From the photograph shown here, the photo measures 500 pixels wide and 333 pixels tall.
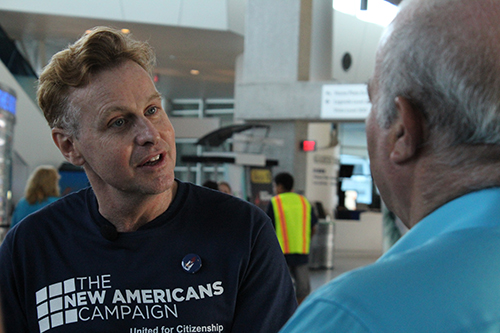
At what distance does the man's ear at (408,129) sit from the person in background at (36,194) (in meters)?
5.26

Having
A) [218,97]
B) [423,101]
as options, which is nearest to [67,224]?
[423,101]

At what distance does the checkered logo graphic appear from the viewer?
4.57 ft

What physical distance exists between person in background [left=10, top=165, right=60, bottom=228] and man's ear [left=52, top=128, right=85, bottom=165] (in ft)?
13.8

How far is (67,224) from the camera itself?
60.1 inches

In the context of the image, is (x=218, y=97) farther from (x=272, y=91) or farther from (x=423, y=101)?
(x=423, y=101)

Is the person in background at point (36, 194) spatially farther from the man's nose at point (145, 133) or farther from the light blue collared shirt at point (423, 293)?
the light blue collared shirt at point (423, 293)

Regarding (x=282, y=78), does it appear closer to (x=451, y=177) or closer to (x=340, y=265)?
(x=340, y=265)

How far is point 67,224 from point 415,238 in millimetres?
1078

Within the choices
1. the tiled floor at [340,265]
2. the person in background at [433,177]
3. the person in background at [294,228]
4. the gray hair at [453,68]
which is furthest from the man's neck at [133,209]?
the tiled floor at [340,265]

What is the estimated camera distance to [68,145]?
1627 millimetres

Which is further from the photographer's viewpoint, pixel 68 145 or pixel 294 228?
pixel 294 228

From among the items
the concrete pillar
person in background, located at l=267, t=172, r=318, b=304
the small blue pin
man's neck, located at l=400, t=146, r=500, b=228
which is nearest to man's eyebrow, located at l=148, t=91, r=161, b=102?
the small blue pin

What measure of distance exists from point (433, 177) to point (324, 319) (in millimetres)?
289

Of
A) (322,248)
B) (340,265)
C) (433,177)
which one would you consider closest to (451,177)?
(433,177)
